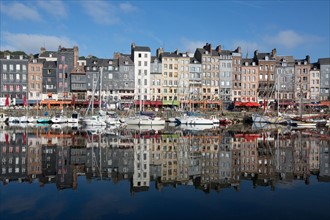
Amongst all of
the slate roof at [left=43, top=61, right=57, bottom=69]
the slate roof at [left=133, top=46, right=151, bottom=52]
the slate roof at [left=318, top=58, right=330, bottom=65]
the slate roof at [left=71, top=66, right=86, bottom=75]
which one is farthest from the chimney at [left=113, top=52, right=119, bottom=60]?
the slate roof at [left=318, top=58, right=330, bottom=65]

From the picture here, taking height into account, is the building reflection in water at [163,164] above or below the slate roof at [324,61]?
below

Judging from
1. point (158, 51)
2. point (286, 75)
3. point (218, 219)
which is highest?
point (158, 51)

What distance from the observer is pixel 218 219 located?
37.2 feet

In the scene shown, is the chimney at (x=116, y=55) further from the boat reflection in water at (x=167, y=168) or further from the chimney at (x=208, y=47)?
the boat reflection in water at (x=167, y=168)

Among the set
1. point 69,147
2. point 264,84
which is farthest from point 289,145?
point 264,84

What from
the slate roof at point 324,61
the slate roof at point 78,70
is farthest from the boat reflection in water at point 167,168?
the slate roof at point 324,61

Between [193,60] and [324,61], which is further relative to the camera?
[324,61]

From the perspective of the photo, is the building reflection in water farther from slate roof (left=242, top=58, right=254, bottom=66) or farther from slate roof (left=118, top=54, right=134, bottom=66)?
slate roof (left=242, top=58, right=254, bottom=66)

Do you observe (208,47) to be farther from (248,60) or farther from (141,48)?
(141,48)

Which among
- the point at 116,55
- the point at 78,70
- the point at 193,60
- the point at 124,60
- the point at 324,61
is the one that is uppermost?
the point at 116,55

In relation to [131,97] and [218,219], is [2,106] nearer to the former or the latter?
[131,97]

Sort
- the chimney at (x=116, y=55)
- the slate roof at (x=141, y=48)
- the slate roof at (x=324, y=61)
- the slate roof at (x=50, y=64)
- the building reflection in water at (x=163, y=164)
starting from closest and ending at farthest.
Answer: the building reflection in water at (x=163, y=164)
the slate roof at (x=50, y=64)
the slate roof at (x=141, y=48)
the chimney at (x=116, y=55)
the slate roof at (x=324, y=61)

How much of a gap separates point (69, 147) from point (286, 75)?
7198cm

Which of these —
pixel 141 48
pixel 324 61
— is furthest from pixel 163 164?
pixel 324 61
